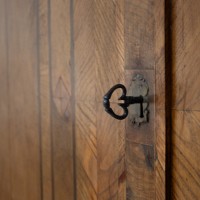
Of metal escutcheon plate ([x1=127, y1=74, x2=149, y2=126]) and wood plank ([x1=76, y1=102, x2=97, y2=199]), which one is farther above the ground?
metal escutcheon plate ([x1=127, y1=74, x2=149, y2=126])

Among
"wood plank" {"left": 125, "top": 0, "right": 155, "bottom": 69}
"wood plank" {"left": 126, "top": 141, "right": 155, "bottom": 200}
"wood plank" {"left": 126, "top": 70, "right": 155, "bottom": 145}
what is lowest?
"wood plank" {"left": 126, "top": 141, "right": 155, "bottom": 200}

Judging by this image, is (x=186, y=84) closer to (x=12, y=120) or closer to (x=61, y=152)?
(x=61, y=152)

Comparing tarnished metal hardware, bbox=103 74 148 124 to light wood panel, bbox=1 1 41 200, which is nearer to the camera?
tarnished metal hardware, bbox=103 74 148 124

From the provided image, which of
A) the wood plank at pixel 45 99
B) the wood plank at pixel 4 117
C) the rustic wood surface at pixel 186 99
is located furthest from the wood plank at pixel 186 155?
the wood plank at pixel 4 117

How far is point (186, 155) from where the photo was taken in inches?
25.1

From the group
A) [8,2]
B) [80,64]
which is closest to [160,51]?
[80,64]

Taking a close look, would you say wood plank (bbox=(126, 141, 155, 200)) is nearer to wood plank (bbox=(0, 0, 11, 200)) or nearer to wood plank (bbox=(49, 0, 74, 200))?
wood plank (bbox=(49, 0, 74, 200))

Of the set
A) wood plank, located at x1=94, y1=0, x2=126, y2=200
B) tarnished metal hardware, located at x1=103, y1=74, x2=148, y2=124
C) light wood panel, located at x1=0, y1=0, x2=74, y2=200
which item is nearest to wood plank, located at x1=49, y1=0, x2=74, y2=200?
light wood panel, located at x1=0, y1=0, x2=74, y2=200

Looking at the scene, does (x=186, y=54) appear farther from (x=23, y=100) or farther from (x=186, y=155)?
(x=23, y=100)

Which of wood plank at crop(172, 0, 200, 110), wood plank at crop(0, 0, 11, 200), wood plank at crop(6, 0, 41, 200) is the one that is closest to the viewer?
wood plank at crop(172, 0, 200, 110)

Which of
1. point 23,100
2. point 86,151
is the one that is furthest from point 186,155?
point 23,100

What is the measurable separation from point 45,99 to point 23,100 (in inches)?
5.1

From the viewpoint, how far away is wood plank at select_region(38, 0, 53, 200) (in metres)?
0.95

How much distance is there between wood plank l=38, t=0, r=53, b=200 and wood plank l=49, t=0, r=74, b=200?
0.02 m
